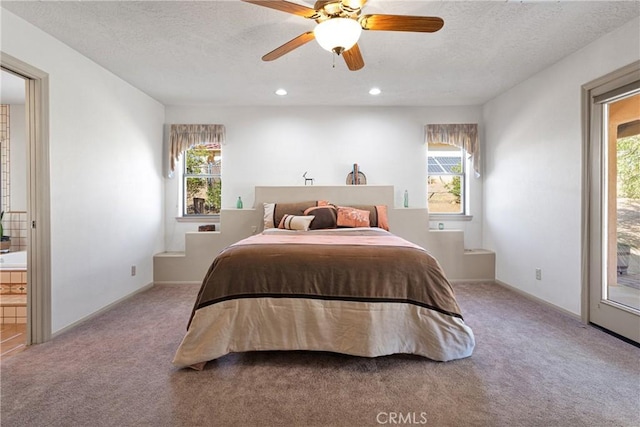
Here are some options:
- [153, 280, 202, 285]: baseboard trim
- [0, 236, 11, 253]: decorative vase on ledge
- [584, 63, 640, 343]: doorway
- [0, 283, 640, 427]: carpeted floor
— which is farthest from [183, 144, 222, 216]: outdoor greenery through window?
[584, 63, 640, 343]: doorway

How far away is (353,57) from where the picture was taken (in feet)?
7.41

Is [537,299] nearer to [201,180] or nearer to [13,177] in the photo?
[201,180]

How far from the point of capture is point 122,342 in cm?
241

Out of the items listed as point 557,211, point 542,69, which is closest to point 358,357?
point 557,211

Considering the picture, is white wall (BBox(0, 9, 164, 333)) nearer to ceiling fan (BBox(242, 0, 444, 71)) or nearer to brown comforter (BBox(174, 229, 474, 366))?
brown comforter (BBox(174, 229, 474, 366))

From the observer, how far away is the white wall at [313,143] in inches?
176

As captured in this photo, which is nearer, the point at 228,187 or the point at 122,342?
the point at 122,342

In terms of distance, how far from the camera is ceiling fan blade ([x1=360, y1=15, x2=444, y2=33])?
179cm

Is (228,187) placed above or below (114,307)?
above

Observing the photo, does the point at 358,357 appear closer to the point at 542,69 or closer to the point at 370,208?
the point at 370,208

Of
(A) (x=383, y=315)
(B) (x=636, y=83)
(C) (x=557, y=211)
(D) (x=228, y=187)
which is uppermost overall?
(B) (x=636, y=83)

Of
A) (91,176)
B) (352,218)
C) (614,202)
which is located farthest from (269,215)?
(614,202)

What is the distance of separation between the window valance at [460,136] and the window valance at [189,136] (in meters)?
3.03

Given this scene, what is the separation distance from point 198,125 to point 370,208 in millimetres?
2719
